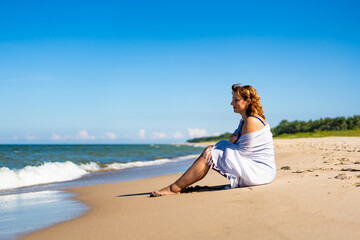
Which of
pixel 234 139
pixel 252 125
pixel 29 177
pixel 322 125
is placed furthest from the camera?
pixel 322 125

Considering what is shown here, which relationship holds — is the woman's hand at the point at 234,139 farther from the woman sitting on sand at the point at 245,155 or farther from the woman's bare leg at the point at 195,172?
the woman's bare leg at the point at 195,172

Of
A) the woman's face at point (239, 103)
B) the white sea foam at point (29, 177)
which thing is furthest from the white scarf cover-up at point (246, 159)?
the white sea foam at point (29, 177)

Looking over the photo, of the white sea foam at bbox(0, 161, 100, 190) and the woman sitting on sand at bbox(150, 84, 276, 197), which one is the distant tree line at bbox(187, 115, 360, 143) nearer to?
the white sea foam at bbox(0, 161, 100, 190)

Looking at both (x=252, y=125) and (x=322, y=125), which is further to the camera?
(x=322, y=125)

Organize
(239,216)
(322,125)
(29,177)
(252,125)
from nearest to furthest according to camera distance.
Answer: (239,216)
(252,125)
(29,177)
(322,125)

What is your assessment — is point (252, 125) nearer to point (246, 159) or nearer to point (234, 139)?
point (234, 139)

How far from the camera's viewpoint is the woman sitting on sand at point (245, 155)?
181 inches

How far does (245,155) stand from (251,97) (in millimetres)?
888

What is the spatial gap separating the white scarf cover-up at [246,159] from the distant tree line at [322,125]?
49007 millimetres

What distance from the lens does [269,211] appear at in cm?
320

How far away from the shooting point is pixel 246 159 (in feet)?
15.2

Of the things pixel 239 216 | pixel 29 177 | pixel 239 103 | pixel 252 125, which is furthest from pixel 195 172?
pixel 29 177

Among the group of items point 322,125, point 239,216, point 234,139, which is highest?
point 322,125

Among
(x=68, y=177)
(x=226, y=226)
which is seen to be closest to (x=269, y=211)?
(x=226, y=226)
